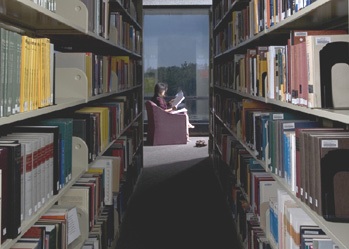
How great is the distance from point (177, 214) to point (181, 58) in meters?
6.57

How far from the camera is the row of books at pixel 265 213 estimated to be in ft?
5.79

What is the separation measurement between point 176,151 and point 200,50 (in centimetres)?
324

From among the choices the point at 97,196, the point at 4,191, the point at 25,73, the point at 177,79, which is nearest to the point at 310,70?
the point at 25,73

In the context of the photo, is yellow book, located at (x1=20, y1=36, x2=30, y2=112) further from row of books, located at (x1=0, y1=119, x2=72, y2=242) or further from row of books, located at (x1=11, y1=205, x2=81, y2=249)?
row of books, located at (x1=11, y1=205, x2=81, y2=249)

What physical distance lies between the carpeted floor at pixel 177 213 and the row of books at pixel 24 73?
2094 mm

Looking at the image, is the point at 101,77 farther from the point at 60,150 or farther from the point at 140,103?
the point at 140,103

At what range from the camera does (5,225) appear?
1.37 meters

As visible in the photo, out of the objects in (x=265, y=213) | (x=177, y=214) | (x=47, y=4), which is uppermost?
(x=47, y=4)

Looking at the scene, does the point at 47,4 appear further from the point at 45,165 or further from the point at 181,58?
the point at 181,58

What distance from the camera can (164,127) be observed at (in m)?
8.91

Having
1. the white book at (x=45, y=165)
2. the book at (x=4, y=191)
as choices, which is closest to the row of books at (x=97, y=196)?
the white book at (x=45, y=165)

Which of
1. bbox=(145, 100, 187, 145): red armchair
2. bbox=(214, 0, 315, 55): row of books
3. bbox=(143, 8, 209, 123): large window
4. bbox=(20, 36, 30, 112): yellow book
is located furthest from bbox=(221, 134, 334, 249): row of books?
bbox=(143, 8, 209, 123): large window

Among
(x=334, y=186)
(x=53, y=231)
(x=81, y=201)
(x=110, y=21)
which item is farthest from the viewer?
(x=110, y=21)

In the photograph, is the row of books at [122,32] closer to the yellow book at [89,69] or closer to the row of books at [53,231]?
the yellow book at [89,69]
